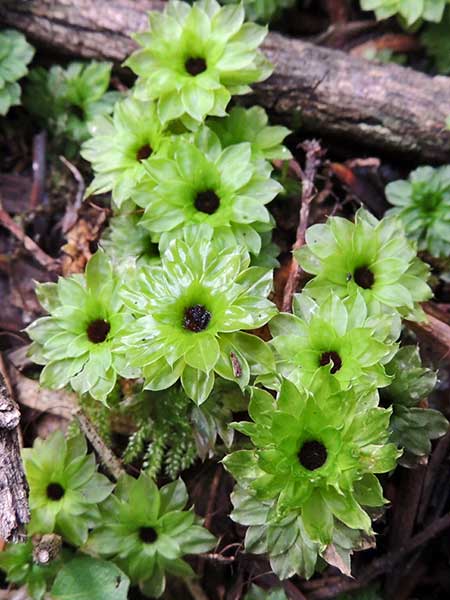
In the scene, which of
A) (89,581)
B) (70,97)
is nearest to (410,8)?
(70,97)

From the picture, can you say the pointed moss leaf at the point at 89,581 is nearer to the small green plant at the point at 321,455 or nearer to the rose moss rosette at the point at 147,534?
the rose moss rosette at the point at 147,534

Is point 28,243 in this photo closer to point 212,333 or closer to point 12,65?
point 12,65

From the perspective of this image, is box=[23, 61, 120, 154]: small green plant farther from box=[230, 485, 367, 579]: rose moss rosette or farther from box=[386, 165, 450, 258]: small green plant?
box=[230, 485, 367, 579]: rose moss rosette

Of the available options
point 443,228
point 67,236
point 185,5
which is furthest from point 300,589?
point 185,5

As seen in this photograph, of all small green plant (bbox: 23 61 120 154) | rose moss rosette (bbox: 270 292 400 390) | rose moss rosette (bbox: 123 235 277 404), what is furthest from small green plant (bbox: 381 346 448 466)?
small green plant (bbox: 23 61 120 154)

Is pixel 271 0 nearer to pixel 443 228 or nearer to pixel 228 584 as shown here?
pixel 443 228

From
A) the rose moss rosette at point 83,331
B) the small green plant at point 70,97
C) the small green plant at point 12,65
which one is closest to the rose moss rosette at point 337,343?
the rose moss rosette at point 83,331
